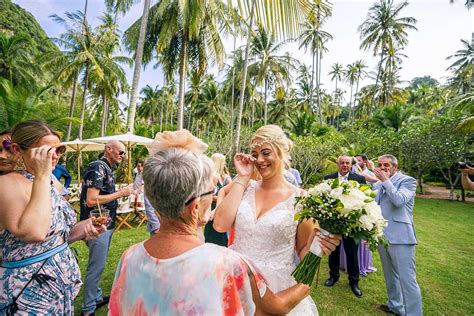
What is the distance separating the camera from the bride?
7.12 feet

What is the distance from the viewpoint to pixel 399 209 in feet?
14.1

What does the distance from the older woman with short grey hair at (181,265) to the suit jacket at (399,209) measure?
3542mm

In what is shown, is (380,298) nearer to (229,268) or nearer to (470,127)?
(229,268)

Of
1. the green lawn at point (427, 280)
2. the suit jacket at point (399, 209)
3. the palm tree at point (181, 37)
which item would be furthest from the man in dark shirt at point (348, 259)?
the palm tree at point (181, 37)

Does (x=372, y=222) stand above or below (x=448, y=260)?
above

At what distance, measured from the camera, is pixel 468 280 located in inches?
245

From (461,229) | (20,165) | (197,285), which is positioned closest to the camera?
(197,285)

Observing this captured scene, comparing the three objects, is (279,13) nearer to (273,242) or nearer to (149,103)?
(273,242)

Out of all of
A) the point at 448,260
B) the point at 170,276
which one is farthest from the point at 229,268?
the point at 448,260

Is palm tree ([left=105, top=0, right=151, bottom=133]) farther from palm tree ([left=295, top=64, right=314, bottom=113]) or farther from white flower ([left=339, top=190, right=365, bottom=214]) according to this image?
palm tree ([left=295, top=64, right=314, bottom=113])

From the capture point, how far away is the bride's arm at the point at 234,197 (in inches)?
94.1

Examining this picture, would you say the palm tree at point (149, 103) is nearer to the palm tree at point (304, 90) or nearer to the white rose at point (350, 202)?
the palm tree at point (304, 90)

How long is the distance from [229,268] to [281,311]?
56 centimetres

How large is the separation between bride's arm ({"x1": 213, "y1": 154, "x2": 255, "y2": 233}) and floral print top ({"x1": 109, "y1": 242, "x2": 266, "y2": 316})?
1141 millimetres
